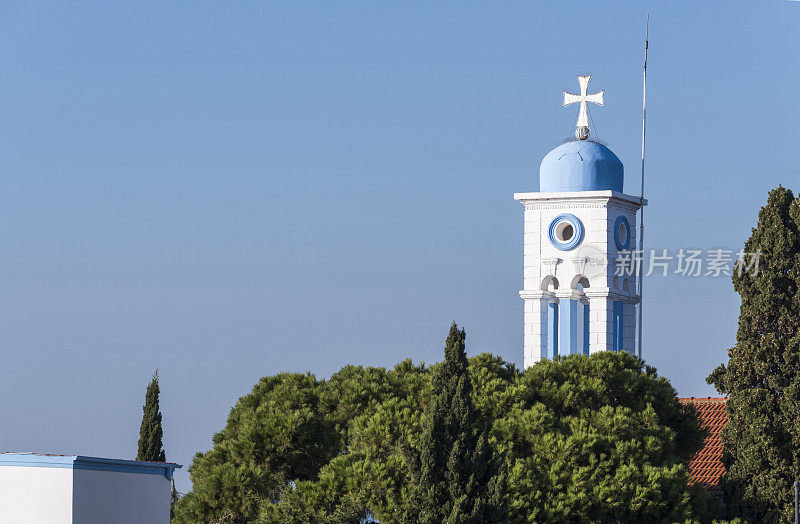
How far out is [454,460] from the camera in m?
37.0

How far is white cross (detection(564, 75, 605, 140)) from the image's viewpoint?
2279 inches

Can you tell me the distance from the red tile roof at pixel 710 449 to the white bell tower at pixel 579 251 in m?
5.21

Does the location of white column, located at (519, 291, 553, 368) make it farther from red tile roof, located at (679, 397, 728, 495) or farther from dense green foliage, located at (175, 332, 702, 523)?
dense green foliage, located at (175, 332, 702, 523)

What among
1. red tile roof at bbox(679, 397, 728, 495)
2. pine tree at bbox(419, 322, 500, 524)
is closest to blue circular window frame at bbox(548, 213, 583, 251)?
red tile roof at bbox(679, 397, 728, 495)

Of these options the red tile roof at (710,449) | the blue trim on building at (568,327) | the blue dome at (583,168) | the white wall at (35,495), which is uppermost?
the blue dome at (583,168)

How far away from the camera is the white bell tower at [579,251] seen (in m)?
57.2

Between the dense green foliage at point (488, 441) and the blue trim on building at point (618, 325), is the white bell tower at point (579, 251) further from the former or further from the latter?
the dense green foliage at point (488, 441)

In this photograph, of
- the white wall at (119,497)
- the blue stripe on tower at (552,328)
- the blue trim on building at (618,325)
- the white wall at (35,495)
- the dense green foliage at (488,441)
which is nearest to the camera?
the white wall at (35,495)

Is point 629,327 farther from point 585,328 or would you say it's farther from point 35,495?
point 35,495

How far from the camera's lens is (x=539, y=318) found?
5819 cm

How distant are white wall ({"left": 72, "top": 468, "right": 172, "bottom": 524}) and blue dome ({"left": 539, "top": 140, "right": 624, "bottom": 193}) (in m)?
20.2

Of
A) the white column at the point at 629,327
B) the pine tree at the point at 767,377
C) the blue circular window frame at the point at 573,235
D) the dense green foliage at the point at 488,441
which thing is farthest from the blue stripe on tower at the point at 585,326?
the pine tree at the point at 767,377

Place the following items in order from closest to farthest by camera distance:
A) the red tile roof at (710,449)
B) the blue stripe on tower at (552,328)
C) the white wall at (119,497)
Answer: the white wall at (119,497) < the red tile roof at (710,449) < the blue stripe on tower at (552,328)

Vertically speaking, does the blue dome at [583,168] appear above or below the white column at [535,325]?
above
